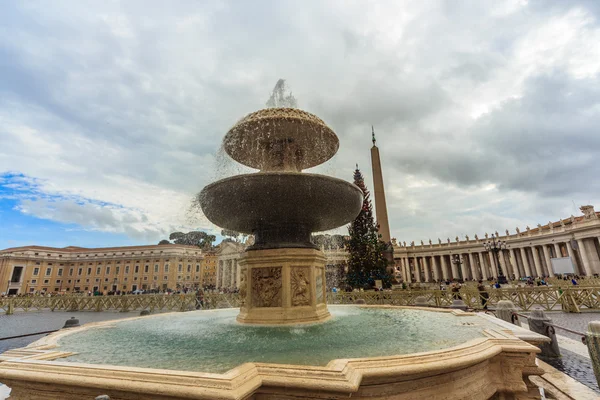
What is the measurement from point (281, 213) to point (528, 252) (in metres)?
74.2

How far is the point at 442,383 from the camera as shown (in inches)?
110

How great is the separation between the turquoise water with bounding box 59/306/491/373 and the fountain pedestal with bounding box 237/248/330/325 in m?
0.36

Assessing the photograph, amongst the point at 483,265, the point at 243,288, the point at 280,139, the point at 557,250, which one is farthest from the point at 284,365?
the point at 483,265

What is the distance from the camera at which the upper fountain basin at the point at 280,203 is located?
222 inches

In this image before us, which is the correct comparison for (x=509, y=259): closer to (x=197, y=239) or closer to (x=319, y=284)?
(x=319, y=284)

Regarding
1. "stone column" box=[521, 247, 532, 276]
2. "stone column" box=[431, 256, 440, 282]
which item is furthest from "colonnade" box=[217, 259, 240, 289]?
"stone column" box=[521, 247, 532, 276]

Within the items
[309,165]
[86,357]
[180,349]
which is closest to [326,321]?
[180,349]

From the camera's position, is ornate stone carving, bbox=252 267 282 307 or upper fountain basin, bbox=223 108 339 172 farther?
upper fountain basin, bbox=223 108 339 172

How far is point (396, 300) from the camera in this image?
1862 centimetres

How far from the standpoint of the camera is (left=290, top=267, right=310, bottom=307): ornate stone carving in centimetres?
606

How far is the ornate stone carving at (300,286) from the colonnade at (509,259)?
46536 mm

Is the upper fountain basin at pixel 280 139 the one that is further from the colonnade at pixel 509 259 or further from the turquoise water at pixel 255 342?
the colonnade at pixel 509 259

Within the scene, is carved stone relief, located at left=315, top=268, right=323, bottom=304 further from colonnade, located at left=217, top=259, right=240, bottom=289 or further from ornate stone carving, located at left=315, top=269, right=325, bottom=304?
colonnade, located at left=217, top=259, right=240, bottom=289

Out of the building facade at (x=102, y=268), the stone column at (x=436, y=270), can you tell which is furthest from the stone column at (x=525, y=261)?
the building facade at (x=102, y=268)
